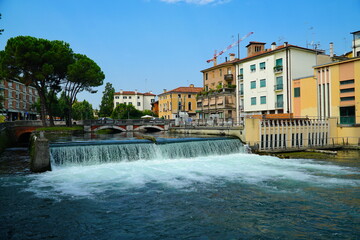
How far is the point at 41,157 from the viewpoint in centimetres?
1770

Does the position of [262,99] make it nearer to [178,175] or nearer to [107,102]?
[178,175]

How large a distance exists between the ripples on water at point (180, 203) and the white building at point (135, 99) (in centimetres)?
10544

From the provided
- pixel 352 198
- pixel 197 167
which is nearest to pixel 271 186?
pixel 352 198

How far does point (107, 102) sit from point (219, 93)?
6355 centimetres

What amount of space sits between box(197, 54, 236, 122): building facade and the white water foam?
107ft

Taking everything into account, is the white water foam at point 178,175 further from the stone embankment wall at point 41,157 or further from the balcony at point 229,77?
the balcony at point 229,77

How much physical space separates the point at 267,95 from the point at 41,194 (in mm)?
41700

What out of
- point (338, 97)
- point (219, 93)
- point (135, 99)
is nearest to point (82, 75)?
point (219, 93)

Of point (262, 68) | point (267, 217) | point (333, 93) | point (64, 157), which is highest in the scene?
point (262, 68)

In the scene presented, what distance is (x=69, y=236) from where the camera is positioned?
8469 mm

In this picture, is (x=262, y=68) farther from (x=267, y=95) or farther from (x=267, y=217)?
(x=267, y=217)

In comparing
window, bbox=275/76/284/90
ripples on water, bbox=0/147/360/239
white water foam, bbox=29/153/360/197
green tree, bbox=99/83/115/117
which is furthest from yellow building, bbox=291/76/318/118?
green tree, bbox=99/83/115/117

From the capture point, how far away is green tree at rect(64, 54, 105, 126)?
150ft

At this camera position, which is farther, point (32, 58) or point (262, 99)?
point (262, 99)
